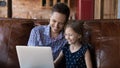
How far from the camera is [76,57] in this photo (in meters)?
1.90

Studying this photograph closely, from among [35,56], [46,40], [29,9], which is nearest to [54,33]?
[46,40]

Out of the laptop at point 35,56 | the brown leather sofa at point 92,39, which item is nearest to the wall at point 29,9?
the brown leather sofa at point 92,39

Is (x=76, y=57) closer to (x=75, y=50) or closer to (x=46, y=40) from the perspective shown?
(x=75, y=50)

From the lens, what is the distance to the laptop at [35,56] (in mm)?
1626

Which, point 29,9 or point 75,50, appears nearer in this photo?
point 75,50

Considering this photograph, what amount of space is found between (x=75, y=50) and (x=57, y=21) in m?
0.26

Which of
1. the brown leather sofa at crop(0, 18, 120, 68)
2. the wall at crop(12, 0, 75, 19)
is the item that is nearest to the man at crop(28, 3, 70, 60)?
the brown leather sofa at crop(0, 18, 120, 68)

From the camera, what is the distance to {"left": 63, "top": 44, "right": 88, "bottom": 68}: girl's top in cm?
189

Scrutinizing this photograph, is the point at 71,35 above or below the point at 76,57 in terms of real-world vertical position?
above

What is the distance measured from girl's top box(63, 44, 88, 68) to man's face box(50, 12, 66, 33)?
18 cm

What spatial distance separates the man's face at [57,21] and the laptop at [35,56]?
32cm

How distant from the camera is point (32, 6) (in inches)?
263

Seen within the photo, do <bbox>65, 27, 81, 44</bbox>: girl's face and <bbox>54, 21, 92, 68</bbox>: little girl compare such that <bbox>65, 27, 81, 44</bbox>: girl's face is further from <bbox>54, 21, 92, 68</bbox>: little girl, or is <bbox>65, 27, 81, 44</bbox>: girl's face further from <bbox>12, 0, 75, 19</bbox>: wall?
<bbox>12, 0, 75, 19</bbox>: wall

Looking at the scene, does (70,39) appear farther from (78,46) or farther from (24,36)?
(24,36)
